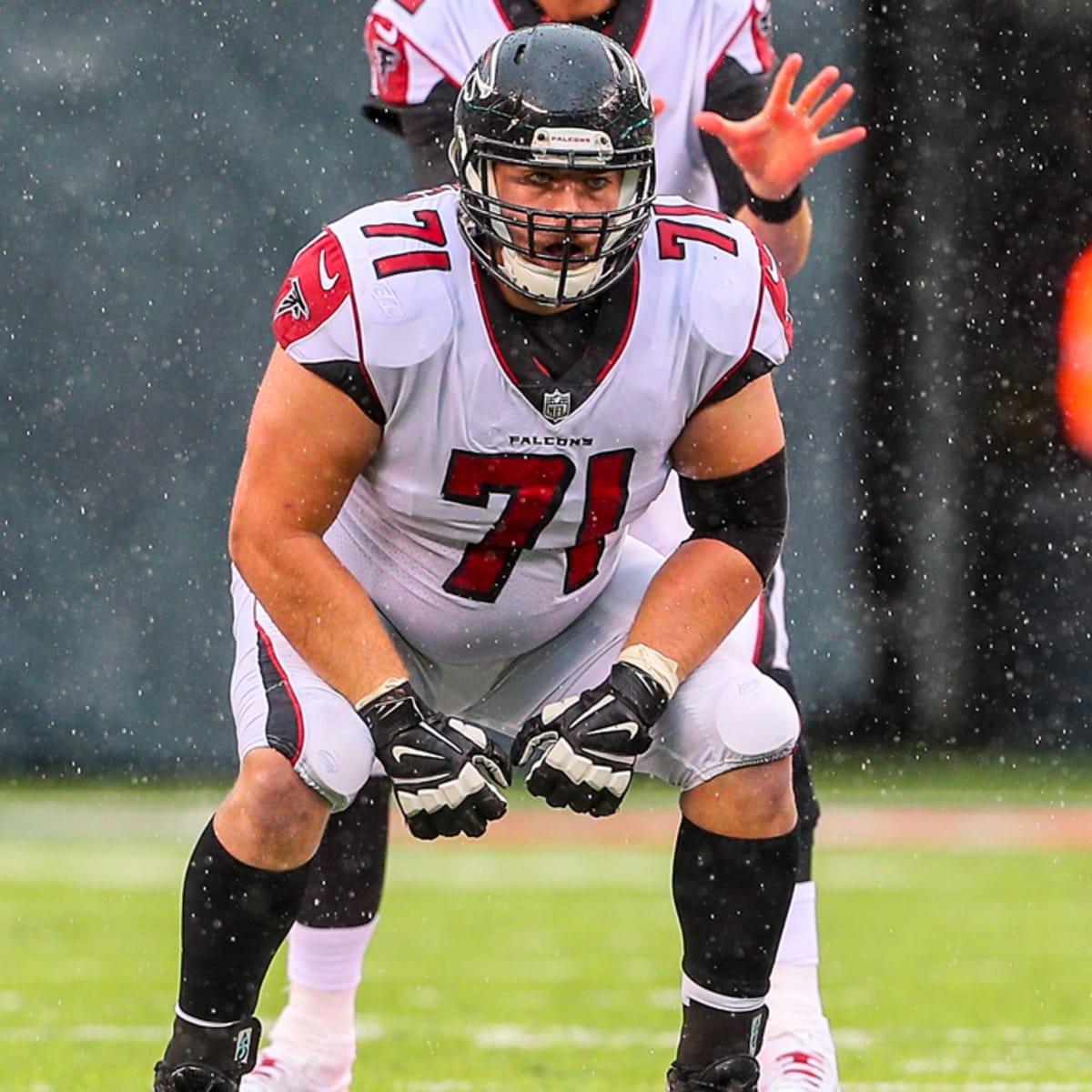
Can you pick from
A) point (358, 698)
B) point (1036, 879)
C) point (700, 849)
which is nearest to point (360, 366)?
point (358, 698)

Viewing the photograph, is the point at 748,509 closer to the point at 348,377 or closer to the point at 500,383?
the point at 500,383

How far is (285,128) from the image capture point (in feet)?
29.3

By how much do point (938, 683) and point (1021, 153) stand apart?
2.38 m

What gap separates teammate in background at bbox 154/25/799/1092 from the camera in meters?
2.91

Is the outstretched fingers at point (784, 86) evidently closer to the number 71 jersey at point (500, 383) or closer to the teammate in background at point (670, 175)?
the teammate in background at point (670, 175)

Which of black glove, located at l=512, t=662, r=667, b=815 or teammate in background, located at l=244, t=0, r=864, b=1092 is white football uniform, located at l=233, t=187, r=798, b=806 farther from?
teammate in background, located at l=244, t=0, r=864, b=1092

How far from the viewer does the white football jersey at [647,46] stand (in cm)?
391

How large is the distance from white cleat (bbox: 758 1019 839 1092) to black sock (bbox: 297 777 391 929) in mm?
741

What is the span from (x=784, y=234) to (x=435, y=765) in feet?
4.98

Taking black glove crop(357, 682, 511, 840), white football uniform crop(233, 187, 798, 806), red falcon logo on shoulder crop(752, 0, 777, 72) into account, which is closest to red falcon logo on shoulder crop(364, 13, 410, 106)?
red falcon logo on shoulder crop(752, 0, 777, 72)

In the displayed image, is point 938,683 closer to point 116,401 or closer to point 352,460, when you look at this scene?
point 116,401

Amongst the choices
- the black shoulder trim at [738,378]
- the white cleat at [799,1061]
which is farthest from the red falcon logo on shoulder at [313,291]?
the white cleat at [799,1061]

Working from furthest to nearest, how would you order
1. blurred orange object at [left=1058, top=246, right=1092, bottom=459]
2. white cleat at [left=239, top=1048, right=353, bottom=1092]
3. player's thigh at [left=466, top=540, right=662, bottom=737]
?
blurred orange object at [left=1058, top=246, right=1092, bottom=459]
white cleat at [left=239, top=1048, right=353, bottom=1092]
player's thigh at [left=466, top=540, right=662, bottom=737]

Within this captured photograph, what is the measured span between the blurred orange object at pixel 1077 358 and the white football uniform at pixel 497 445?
6365 mm
